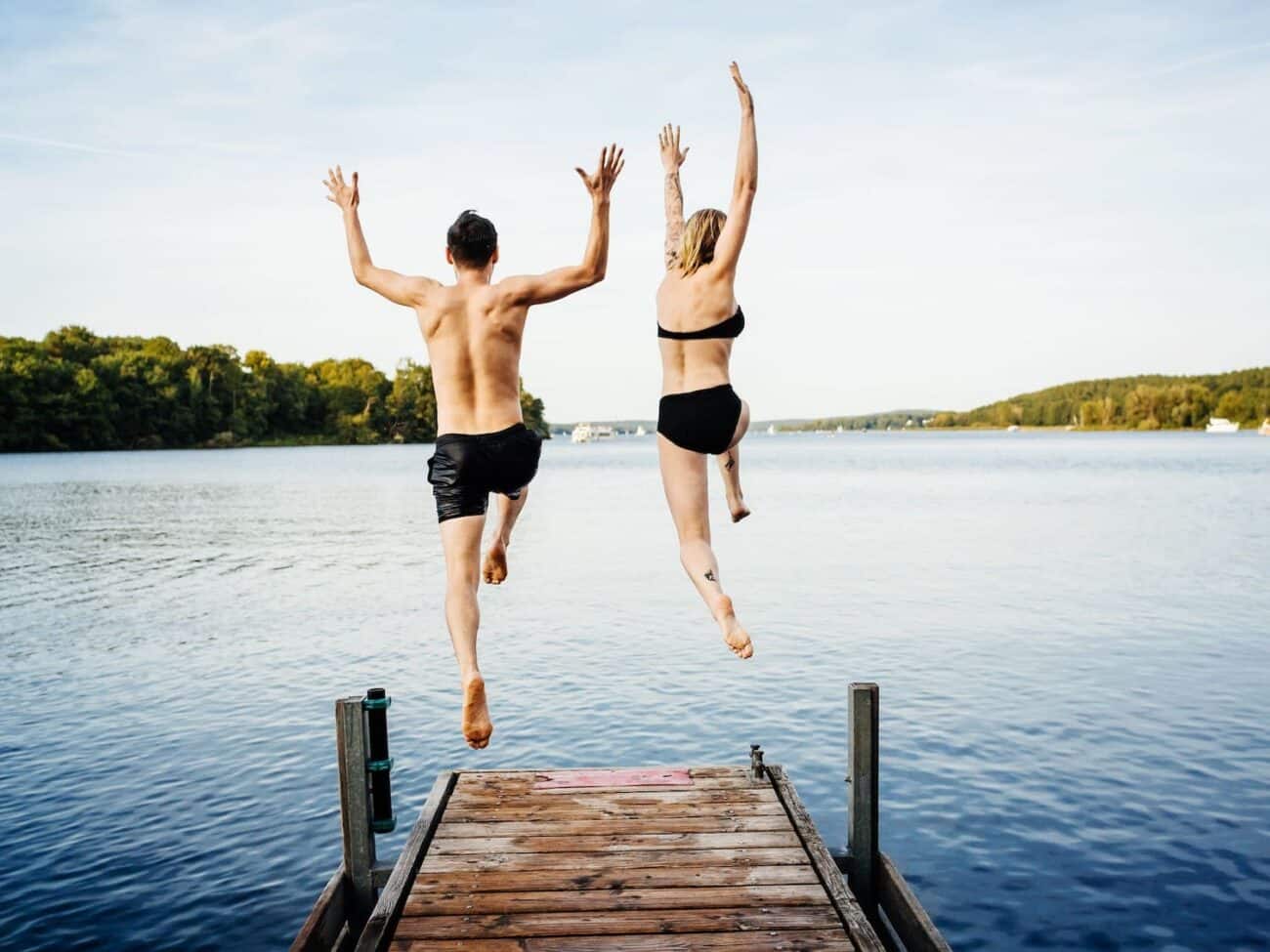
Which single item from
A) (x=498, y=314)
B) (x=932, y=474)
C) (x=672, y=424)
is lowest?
(x=932, y=474)

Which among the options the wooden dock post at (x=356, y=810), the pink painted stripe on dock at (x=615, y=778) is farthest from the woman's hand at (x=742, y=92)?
the pink painted stripe on dock at (x=615, y=778)

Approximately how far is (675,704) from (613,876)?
11.8m

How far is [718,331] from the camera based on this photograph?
557 cm

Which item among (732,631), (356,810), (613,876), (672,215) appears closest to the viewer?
(732,631)

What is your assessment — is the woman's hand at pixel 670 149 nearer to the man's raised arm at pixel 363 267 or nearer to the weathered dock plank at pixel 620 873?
the man's raised arm at pixel 363 267

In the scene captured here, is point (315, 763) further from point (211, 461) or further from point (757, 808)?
point (211, 461)

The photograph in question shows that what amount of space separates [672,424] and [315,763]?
12.9m

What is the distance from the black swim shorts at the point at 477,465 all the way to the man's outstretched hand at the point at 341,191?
1.39 metres

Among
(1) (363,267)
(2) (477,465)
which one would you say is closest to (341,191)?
(1) (363,267)

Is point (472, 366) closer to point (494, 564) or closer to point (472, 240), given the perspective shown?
point (472, 240)

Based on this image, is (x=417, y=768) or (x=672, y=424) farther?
(x=417, y=768)

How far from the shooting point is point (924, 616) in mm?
28422

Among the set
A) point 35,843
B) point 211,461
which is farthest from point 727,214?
point 211,461

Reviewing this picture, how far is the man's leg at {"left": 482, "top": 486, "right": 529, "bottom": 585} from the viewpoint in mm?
6043
